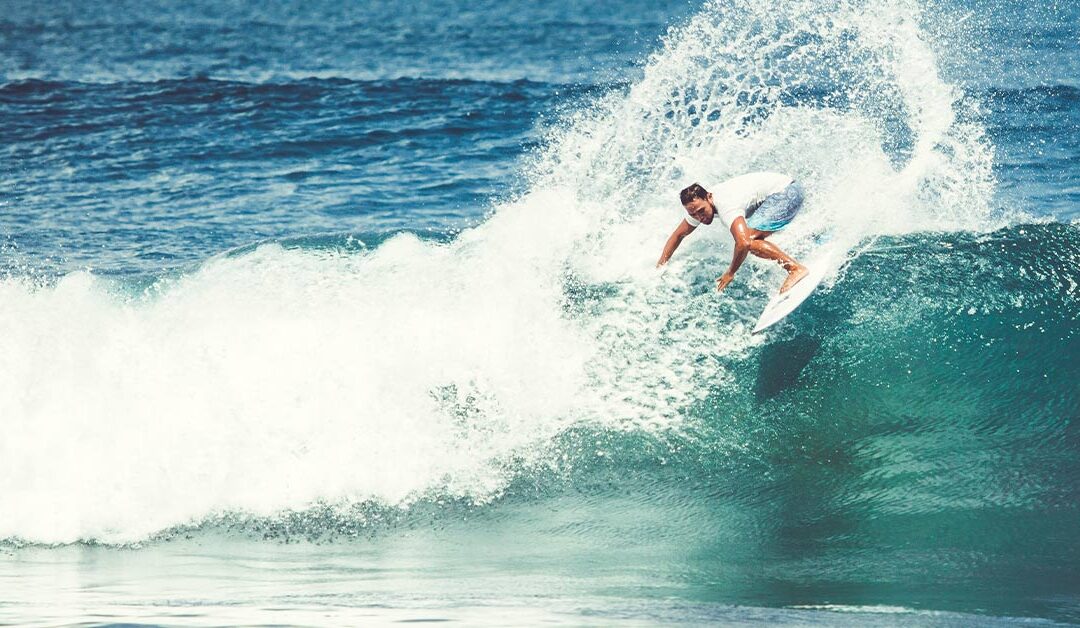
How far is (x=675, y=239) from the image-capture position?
9.23 m

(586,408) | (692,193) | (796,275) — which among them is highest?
(692,193)

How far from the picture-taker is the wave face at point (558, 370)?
8141 millimetres

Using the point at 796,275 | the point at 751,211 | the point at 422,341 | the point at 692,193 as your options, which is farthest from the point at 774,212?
the point at 422,341

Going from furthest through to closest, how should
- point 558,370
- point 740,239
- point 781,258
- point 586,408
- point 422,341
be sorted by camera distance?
point 422,341 → point 558,370 → point 586,408 → point 781,258 → point 740,239

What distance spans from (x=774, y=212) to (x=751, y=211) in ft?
0.61

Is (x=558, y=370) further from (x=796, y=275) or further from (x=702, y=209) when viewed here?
(x=796, y=275)

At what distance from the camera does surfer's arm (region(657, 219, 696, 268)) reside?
29.9 feet

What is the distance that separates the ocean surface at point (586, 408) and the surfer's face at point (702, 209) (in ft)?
3.56

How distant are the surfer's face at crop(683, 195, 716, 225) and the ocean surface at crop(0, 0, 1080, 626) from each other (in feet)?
3.56

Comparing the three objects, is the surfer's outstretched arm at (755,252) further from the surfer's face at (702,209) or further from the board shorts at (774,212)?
the surfer's face at (702,209)

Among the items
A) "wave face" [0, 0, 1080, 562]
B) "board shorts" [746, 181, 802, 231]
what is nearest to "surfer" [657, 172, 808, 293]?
"board shorts" [746, 181, 802, 231]

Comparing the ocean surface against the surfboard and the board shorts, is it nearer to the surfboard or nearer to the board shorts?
the surfboard

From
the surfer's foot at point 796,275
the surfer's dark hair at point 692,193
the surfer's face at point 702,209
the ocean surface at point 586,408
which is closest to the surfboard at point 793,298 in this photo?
the surfer's foot at point 796,275

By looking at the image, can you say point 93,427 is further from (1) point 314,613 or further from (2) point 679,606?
(2) point 679,606
